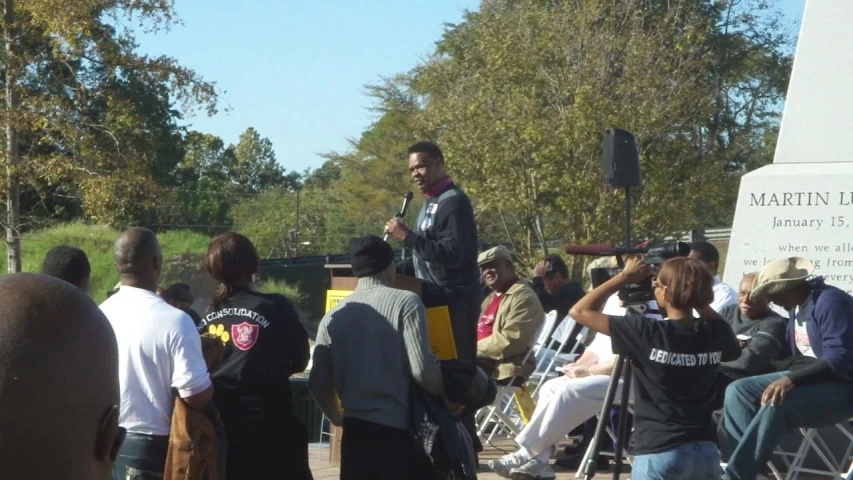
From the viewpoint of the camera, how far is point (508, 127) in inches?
984

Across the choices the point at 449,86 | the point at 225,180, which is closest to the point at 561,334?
the point at 449,86

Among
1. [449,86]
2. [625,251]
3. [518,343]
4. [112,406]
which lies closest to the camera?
[112,406]

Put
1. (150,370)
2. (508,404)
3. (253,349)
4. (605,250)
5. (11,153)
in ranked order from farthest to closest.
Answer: (11,153)
(508,404)
(605,250)
(253,349)
(150,370)

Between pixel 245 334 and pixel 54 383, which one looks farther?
pixel 245 334

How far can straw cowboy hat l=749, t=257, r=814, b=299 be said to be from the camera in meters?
6.46

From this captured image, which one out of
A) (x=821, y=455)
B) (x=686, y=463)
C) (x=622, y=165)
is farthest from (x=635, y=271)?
(x=821, y=455)

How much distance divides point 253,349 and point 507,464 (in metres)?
3.03

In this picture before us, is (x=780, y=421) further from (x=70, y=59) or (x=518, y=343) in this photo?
(x=70, y=59)

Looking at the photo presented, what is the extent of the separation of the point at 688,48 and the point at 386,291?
2322 centimetres

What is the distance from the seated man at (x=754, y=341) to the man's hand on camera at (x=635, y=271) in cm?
180

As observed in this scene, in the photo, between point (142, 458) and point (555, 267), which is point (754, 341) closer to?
point (142, 458)

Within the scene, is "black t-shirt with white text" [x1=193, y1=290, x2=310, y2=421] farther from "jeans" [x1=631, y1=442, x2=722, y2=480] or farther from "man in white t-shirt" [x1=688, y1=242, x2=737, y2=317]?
"man in white t-shirt" [x1=688, y1=242, x2=737, y2=317]

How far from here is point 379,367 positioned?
16.9 ft

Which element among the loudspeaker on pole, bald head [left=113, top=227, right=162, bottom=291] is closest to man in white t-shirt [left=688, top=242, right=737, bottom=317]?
the loudspeaker on pole
